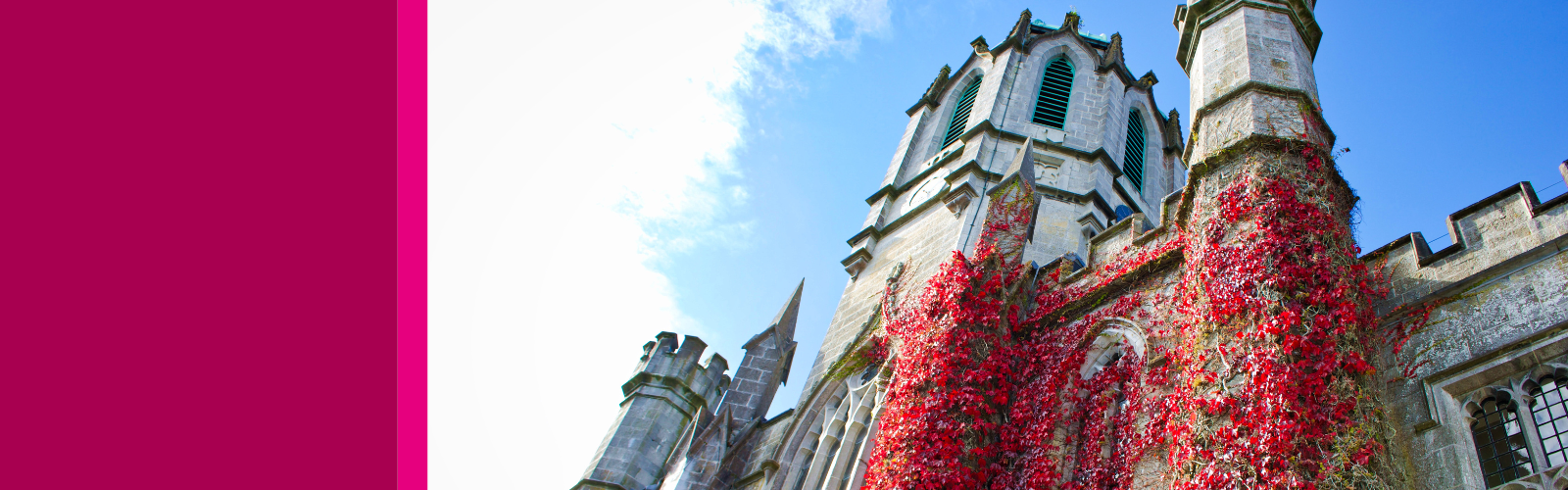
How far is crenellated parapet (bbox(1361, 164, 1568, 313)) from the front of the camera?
7.80m

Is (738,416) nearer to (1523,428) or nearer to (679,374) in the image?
(679,374)

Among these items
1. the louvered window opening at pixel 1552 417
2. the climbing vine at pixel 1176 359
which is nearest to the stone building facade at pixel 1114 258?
the louvered window opening at pixel 1552 417

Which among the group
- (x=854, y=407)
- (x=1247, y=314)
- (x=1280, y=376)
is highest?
(x=854, y=407)

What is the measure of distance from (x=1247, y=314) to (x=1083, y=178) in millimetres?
12085

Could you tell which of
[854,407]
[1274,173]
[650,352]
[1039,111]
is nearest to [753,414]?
[854,407]

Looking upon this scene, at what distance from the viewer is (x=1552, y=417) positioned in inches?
270

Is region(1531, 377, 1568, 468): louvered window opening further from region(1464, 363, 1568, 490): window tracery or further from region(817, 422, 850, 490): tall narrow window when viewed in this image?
region(817, 422, 850, 490): tall narrow window

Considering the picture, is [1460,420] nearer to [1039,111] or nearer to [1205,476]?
[1205,476]

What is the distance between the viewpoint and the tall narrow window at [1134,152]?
22264 millimetres

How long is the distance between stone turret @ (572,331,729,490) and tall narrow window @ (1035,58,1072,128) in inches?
377

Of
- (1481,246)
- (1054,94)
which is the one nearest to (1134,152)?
(1054,94)

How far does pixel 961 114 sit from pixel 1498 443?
17614mm

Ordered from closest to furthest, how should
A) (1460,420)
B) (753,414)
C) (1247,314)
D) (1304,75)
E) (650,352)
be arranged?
(1460,420)
(1247,314)
(1304,75)
(753,414)
(650,352)

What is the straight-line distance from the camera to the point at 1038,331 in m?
11.5
